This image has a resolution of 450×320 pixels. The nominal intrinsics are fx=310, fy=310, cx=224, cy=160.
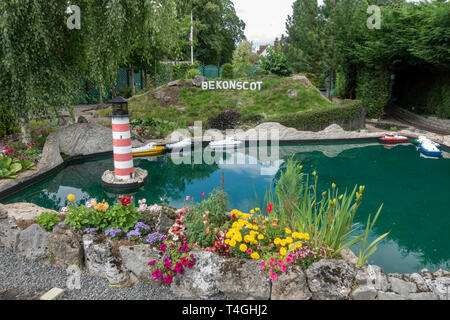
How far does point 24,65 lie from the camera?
24.3 ft

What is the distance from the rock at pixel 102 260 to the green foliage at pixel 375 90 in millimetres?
17199

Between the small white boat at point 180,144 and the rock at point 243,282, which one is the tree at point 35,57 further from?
the rock at point 243,282

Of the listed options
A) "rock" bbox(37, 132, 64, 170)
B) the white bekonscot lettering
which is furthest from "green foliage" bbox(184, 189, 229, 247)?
the white bekonscot lettering

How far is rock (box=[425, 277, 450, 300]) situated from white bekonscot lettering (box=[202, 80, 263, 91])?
14.3 meters

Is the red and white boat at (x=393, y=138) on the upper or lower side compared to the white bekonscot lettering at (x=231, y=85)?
lower

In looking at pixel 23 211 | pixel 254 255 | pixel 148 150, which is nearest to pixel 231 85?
pixel 148 150

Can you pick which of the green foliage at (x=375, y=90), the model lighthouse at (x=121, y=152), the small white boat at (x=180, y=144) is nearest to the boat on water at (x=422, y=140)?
the green foliage at (x=375, y=90)

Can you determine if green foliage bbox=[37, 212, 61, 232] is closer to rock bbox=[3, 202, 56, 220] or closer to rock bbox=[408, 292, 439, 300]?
rock bbox=[3, 202, 56, 220]

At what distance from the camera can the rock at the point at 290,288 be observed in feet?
11.0

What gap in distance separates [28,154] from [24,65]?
2411 mm

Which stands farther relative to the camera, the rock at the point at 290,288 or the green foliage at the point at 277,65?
the green foliage at the point at 277,65

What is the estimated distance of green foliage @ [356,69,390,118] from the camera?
675 inches

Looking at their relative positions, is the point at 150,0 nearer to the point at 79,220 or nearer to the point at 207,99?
the point at 79,220
